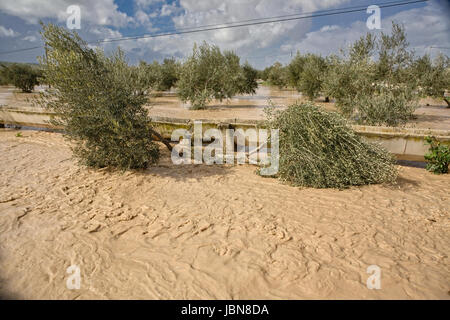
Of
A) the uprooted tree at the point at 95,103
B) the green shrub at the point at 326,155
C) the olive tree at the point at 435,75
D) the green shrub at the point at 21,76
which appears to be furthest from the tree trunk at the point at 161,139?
the green shrub at the point at 21,76

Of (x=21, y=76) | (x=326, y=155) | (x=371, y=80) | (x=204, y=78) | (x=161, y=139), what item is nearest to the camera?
(x=326, y=155)

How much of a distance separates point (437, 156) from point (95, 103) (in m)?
8.01

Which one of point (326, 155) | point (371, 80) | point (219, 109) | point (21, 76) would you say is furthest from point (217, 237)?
point (21, 76)

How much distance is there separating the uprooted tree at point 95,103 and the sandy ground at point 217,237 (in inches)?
20.8

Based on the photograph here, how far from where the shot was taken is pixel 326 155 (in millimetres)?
5109

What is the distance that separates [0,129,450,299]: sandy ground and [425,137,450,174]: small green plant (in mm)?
445

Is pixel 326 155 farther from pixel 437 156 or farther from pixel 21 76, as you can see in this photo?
pixel 21 76

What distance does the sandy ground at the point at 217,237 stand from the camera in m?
2.64

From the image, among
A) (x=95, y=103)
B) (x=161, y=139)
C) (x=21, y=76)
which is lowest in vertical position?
(x=161, y=139)

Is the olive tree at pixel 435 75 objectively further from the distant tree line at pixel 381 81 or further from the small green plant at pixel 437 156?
the small green plant at pixel 437 156

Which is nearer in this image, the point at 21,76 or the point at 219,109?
the point at 219,109

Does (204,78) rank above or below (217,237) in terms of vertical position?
above

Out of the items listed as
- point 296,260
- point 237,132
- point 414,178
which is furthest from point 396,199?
point 237,132

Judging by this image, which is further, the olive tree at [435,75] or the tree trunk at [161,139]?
the olive tree at [435,75]
